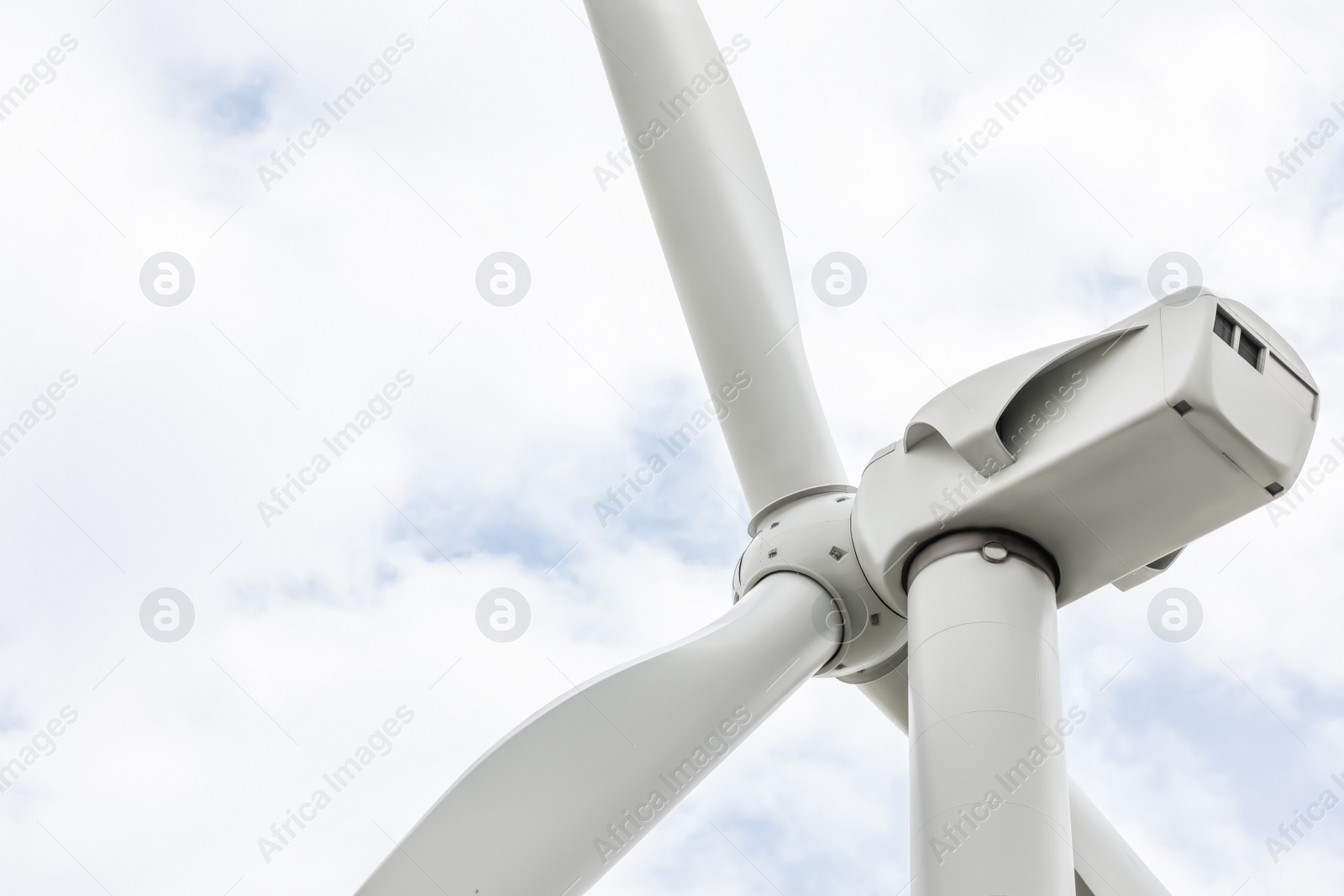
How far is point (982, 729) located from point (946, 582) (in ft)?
2.47

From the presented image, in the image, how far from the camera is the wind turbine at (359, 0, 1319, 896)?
4.46m

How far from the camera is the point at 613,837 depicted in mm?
4750

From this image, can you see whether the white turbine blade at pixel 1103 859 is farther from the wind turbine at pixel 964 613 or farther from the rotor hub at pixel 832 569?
the rotor hub at pixel 832 569

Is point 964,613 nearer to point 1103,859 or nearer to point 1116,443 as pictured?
point 1116,443

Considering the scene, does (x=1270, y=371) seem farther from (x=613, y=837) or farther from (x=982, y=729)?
(x=613, y=837)

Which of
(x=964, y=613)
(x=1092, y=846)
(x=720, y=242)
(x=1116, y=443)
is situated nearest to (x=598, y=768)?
(x=964, y=613)

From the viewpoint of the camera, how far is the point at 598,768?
481 cm

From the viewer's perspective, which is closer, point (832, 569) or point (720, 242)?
point (832, 569)

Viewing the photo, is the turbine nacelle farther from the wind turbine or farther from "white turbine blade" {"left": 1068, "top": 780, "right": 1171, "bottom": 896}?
"white turbine blade" {"left": 1068, "top": 780, "right": 1171, "bottom": 896}

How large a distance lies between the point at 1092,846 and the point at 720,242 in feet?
12.0

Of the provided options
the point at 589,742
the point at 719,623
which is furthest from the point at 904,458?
the point at 589,742

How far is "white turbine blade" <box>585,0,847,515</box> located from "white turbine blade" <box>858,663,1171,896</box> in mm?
1144
